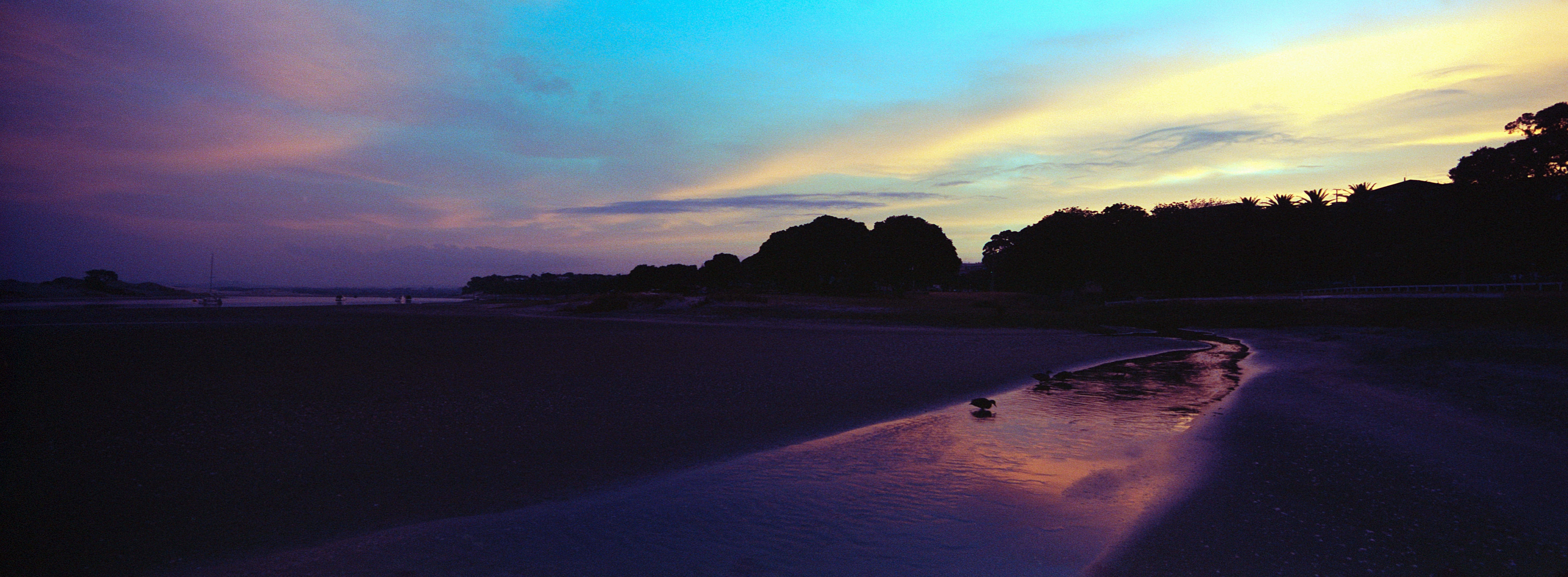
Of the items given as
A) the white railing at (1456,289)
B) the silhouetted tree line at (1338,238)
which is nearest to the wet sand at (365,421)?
the white railing at (1456,289)

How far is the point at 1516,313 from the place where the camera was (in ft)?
79.4

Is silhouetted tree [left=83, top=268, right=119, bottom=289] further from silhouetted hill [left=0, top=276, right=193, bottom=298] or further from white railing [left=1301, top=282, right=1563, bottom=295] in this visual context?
white railing [left=1301, top=282, right=1563, bottom=295]

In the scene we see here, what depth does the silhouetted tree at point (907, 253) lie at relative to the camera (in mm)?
71250

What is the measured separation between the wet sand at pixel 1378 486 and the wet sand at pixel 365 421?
4.41 meters

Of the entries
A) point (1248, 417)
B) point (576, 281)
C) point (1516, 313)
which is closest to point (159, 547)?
point (1248, 417)

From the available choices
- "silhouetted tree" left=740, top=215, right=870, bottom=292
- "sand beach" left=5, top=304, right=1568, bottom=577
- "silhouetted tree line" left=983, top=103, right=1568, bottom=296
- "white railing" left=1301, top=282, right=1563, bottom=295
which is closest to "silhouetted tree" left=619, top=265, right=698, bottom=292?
"silhouetted tree" left=740, top=215, right=870, bottom=292

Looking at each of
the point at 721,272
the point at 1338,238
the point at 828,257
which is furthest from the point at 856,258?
the point at 1338,238

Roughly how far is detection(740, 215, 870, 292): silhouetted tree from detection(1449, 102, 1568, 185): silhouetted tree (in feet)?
153

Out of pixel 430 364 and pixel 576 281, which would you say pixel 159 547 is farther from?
pixel 576 281

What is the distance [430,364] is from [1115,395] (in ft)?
46.8

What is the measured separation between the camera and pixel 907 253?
71.2 meters

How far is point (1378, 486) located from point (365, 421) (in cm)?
1130

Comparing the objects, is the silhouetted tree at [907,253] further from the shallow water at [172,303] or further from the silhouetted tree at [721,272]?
the shallow water at [172,303]

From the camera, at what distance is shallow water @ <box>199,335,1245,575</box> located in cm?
441
